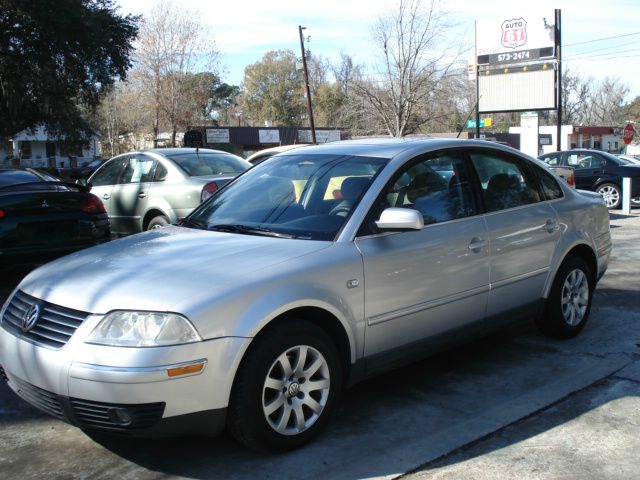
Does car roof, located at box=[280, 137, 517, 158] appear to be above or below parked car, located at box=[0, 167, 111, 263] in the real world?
above

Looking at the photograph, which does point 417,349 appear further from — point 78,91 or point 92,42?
point 78,91

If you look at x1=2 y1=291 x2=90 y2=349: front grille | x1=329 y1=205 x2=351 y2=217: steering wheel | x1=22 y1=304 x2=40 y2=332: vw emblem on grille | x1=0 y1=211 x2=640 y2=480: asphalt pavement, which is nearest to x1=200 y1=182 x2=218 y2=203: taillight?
x1=0 y1=211 x2=640 y2=480: asphalt pavement

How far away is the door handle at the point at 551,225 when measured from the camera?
17.0ft

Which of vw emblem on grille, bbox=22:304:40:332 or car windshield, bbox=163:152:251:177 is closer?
vw emblem on grille, bbox=22:304:40:332

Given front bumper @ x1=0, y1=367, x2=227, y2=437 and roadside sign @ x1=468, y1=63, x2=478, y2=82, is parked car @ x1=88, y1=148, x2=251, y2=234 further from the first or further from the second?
roadside sign @ x1=468, y1=63, x2=478, y2=82

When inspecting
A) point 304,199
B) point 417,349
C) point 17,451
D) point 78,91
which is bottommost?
point 17,451

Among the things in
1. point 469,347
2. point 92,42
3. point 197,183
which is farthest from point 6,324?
point 92,42

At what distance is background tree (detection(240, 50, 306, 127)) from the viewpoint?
8150 cm

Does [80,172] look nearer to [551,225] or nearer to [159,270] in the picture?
[551,225]

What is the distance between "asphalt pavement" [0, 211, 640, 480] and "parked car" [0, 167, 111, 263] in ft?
9.20

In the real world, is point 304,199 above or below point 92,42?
below

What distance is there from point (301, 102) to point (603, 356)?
254 feet

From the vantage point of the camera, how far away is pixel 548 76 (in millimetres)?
34562

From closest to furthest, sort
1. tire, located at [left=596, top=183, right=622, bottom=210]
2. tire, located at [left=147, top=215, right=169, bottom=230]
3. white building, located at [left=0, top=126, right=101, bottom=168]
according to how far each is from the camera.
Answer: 1. tire, located at [left=147, top=215, right=169, bottom=230]
2. tire, located at [left=596, top=183, right=622, bottom=210]
3. white building, located at [left=0, top=126, right=101, bottom=168]
